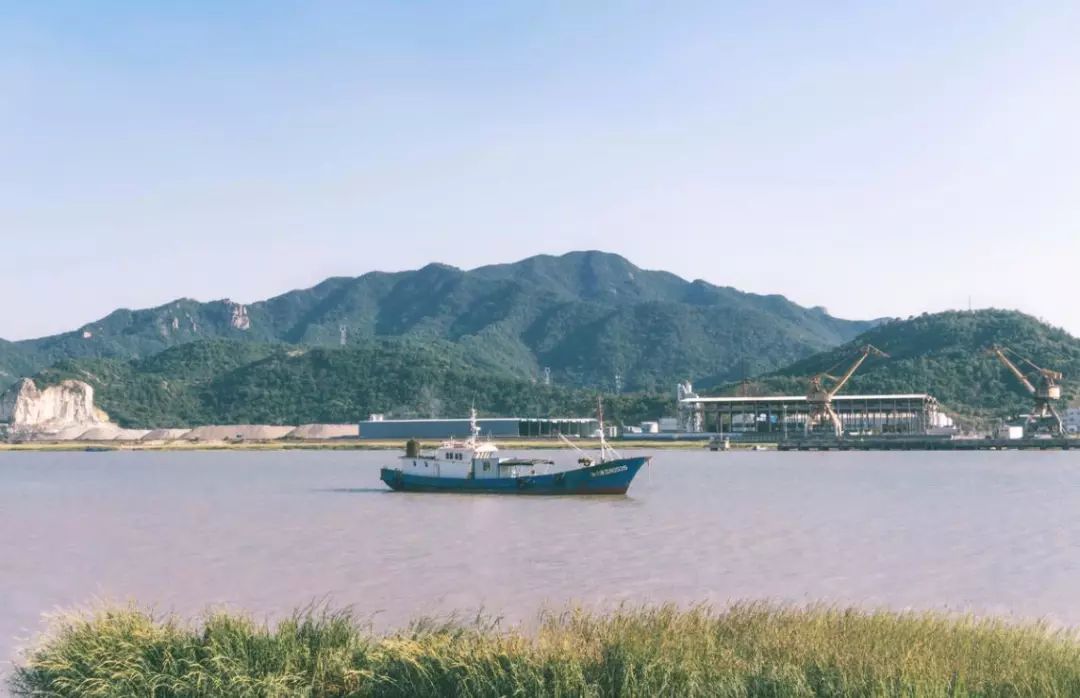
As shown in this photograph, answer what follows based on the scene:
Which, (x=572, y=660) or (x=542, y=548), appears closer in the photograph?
(x=572, y=660)

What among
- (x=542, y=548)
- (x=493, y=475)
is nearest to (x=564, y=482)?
(x=493, y=475)

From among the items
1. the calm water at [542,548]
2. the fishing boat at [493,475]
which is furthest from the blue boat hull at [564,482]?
the calm water at [542,548]

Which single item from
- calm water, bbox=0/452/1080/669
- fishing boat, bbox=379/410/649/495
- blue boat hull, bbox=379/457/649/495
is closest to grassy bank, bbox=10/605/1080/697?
calm water, bbox=0/452/1080/669

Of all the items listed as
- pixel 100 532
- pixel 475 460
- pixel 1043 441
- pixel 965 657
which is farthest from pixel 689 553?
pixel 1043 441

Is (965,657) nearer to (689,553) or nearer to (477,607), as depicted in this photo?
(477,607)

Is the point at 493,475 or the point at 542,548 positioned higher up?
the point at 493,475

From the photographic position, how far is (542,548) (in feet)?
152

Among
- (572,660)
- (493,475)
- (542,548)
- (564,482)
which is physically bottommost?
(542,548)

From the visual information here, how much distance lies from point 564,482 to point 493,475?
5343 mm

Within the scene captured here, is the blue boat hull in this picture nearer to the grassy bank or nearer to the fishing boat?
the fishing boat

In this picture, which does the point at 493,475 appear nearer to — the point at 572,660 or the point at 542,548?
the point at 542,548

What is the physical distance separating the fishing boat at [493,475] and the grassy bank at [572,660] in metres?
57.7

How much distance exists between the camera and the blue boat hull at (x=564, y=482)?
79.3 meters

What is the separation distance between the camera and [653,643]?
696 inches
